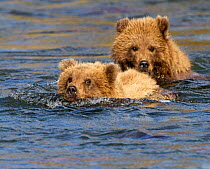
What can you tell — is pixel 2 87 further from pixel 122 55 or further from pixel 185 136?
pixel 185 136

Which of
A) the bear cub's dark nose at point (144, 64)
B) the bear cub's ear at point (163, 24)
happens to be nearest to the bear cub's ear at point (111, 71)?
the bear cub's dark nose at point (144, 64)

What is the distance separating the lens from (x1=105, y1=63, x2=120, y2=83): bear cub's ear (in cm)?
934

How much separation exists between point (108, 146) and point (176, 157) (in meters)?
1.02

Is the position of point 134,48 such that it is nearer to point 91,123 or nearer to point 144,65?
point 144,65

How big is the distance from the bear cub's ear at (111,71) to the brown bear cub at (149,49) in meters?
2.61

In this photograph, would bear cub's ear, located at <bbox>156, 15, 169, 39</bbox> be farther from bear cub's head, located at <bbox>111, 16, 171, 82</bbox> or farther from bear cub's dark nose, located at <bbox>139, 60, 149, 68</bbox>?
bear cub's dark nose, located at <bbox>139, 60, 149, 68</bbox>

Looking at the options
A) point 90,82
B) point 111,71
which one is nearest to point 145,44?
point 111,71

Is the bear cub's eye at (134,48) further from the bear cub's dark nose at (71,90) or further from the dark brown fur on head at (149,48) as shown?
the bear cub's dark nose at (71,90)

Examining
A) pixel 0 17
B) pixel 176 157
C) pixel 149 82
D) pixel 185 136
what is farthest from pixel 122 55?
pixel 0 17

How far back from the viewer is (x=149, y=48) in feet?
40.4

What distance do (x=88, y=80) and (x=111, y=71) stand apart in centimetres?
44

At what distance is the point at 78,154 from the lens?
7.06 meters

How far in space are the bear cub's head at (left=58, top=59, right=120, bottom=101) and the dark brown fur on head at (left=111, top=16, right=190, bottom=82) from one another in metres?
2.59

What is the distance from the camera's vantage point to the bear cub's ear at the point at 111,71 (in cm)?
934
